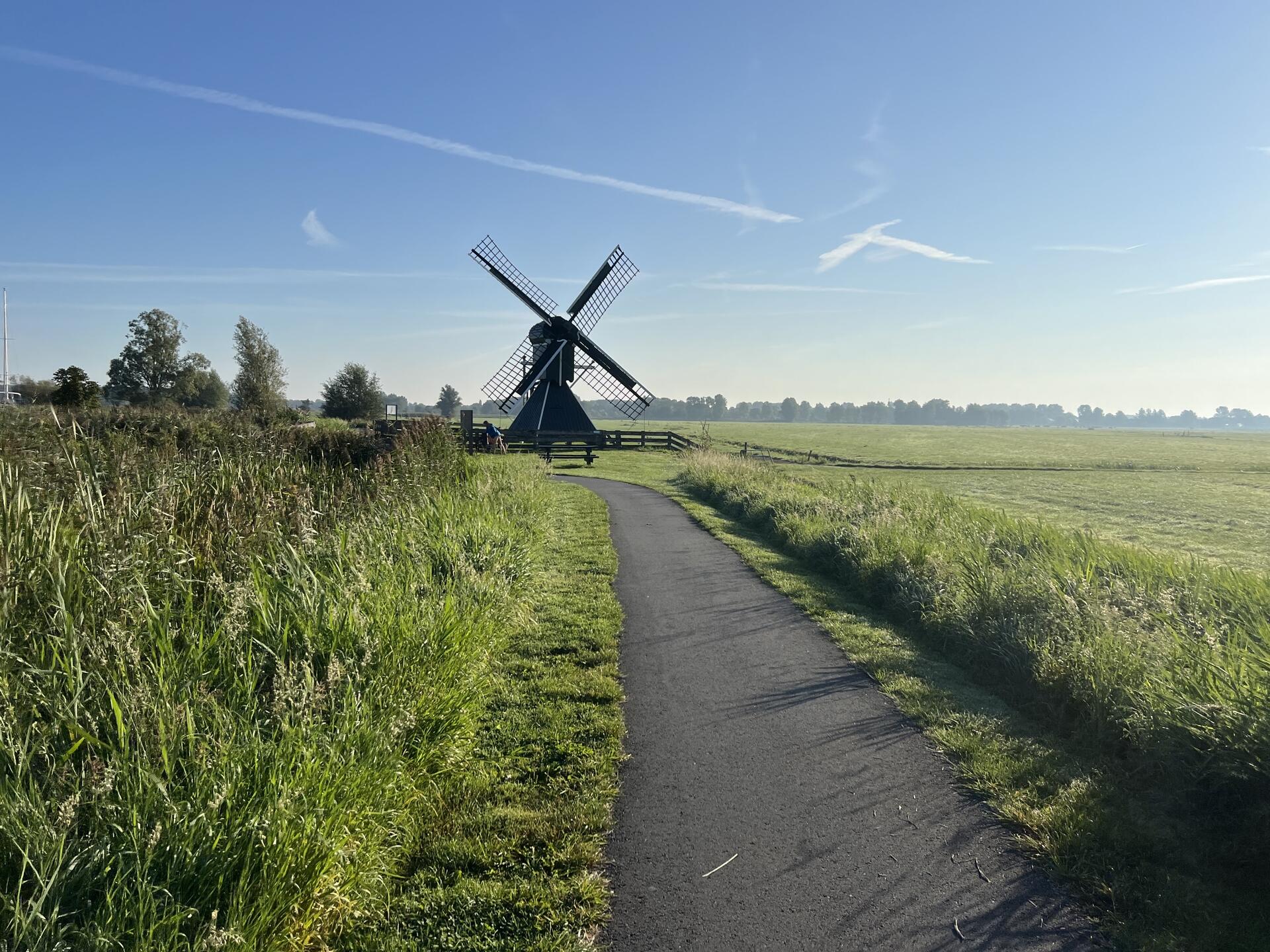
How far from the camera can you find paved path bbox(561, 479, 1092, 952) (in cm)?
365

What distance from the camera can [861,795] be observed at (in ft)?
16.1

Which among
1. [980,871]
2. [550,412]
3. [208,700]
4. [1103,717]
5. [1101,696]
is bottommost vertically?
[980,871]

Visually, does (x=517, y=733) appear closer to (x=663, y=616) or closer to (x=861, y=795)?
(x=861, y=795)

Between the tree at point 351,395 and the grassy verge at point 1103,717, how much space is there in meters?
49.4

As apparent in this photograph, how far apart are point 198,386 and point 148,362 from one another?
4.85 meters

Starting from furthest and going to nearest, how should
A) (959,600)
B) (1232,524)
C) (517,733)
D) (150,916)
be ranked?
(1232,524)
(959,600)
(517,733)
(150,916)

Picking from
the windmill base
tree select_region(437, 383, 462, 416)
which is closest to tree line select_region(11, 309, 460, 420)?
the windmill base

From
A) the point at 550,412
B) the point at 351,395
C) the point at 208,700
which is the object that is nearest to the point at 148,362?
the point at 351,395

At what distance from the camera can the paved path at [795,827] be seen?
3.65 metres

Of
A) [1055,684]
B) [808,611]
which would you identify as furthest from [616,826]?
[808,611]

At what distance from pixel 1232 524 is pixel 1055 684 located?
24.4m

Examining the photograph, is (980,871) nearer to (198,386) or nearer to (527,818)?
(527,818)

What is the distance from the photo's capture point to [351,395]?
178ft

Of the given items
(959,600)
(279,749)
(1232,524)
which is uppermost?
(279,749)
